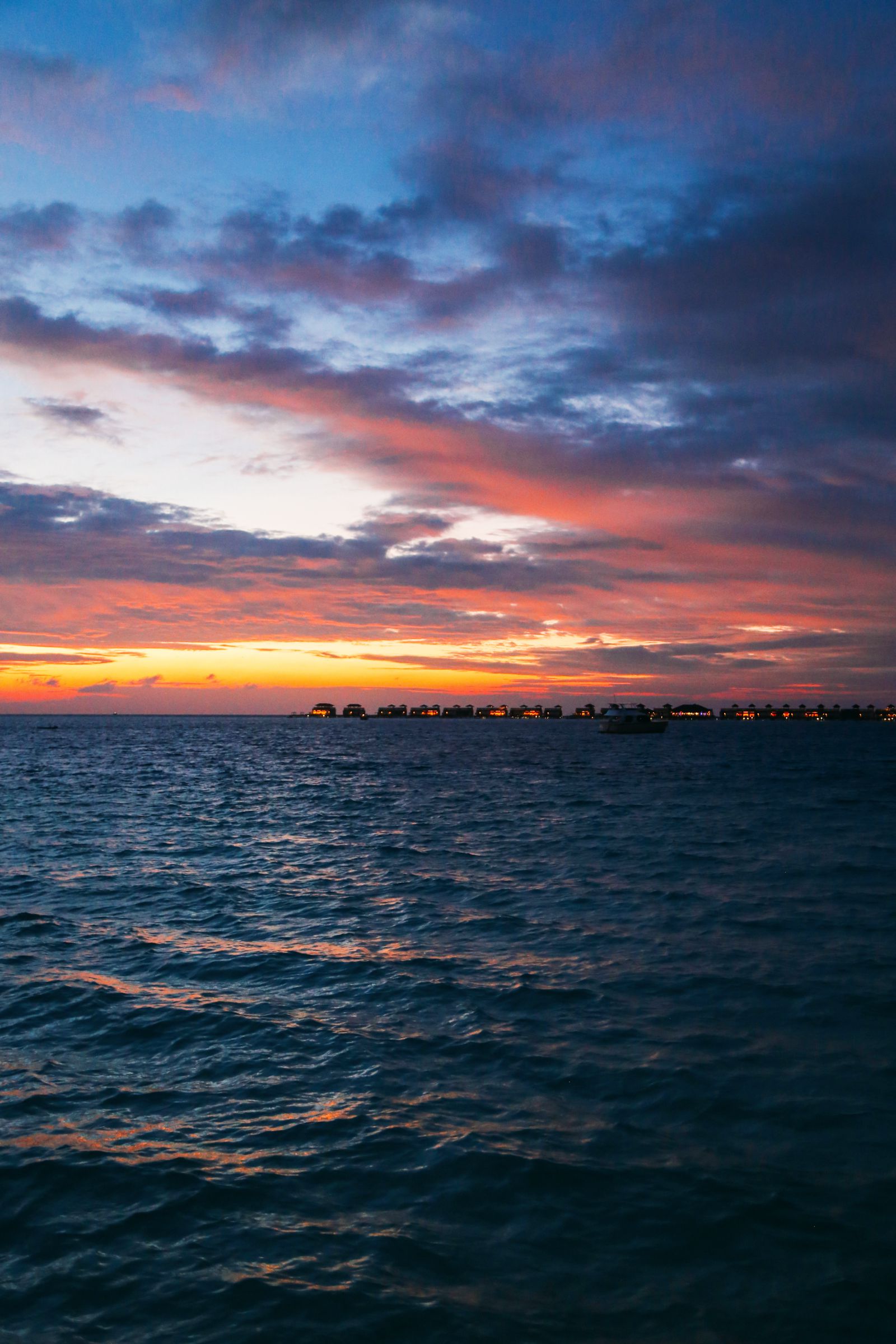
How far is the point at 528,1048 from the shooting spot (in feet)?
48.6

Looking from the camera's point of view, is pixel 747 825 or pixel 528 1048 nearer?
pixel 528 1048

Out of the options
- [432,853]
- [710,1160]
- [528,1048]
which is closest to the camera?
[710,1160]

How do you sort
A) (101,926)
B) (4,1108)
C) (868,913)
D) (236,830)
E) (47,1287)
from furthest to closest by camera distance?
(236,830) < (868,913) < (101,926) < (4,1108) < (47,1287)

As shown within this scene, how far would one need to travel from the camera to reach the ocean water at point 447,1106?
8430 mm

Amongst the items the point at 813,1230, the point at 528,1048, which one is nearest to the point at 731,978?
the point at 528,1048

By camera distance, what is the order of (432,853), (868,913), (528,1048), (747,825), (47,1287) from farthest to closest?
(747,825) → (432,853) → (868,913) → (528,1048) → (47,1287)

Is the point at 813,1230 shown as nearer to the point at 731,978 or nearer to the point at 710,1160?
the point at 710,1160

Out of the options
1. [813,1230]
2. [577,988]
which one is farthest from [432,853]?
[813,1230]

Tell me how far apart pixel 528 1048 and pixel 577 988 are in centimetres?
362

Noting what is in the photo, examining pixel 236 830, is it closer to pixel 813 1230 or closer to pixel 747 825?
pixel 747 825

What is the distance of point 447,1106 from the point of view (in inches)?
494

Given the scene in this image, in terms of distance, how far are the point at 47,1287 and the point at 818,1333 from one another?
23.6 ft

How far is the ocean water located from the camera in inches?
332

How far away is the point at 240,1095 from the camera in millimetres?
12867
